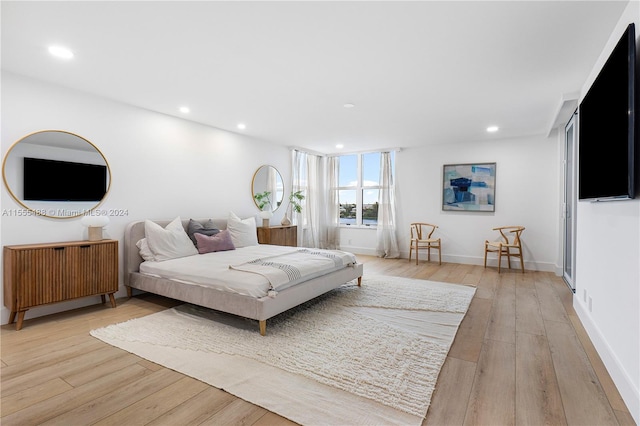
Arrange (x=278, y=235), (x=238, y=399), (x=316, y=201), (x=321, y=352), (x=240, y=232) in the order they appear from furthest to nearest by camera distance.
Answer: (x=316, y=201) < (x=278, y=235) < (x=240, y=232) < (x=321, y=352) < (x=238, y=399)

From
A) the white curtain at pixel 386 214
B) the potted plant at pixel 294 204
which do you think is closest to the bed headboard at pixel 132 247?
the potted plant at pixel 294 204

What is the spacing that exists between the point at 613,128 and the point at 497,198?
14.3ft

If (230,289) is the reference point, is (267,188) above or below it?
above

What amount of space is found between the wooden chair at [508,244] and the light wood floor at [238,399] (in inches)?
90.9

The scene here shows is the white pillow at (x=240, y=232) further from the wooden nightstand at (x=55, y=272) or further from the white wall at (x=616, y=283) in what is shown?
the white wall at (x=616, y=283)

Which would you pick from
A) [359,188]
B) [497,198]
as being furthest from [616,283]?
[359,188]

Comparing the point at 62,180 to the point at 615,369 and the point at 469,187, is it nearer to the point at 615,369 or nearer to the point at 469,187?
the point at 615,369

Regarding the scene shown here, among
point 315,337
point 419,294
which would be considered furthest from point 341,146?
point 315,337

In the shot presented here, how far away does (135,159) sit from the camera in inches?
163

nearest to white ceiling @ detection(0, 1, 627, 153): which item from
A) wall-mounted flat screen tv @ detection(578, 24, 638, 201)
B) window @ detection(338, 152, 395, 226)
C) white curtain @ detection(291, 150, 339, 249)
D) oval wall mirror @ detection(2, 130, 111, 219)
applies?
wall-mounted flat screen tv @ detection(578, 24, 638, 201)

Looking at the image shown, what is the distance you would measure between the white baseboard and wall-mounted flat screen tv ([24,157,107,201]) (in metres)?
4.87

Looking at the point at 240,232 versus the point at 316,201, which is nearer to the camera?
the point at 240,232

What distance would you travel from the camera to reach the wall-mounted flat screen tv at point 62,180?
3266mm

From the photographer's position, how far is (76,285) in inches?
128
